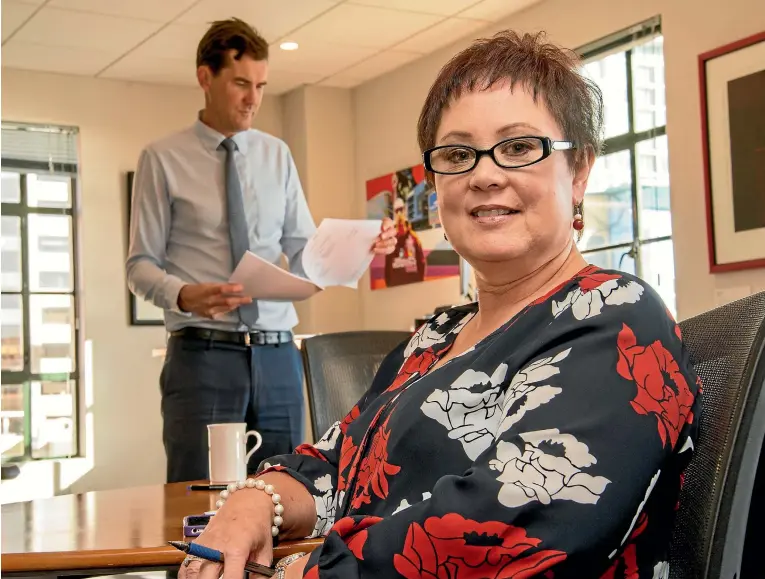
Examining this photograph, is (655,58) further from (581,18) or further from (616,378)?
(616,378)

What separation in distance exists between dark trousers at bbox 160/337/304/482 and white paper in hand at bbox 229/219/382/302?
18 centimetres

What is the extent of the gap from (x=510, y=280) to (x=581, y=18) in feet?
14.1

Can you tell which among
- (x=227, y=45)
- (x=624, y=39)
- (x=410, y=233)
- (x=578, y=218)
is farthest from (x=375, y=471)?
(x=410, y=233)

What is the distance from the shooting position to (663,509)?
102 centimetres

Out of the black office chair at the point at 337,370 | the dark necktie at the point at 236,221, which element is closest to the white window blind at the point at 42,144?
the dark necktie at the point at 236,221

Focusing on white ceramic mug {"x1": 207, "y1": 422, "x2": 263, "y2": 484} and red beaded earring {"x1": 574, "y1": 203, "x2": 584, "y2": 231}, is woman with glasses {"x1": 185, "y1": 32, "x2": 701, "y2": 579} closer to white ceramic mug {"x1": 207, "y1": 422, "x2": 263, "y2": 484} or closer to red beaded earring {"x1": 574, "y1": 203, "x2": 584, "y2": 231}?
red beaded earring {"x1": 574, "y1": 203, "x2": 584, "y2": 231}

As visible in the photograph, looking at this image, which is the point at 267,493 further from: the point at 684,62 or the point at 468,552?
the point at 684,62

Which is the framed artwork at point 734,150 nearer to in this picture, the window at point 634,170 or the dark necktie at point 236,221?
the window at point 634,170

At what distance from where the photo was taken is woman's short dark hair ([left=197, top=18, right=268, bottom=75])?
2.85m

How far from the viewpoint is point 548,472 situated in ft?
3.10

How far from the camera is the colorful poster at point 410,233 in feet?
20.4

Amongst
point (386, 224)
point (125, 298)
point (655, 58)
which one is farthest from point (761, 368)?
point (125, 298)

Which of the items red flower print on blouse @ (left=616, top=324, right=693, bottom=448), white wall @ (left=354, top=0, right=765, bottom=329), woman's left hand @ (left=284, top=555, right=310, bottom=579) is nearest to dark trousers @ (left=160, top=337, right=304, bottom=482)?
woman's left hand @ (left=284, top=555, right=310, bottom=579)

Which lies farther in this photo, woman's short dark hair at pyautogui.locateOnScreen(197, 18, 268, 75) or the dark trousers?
woman's short dark hair at pyautogui.locateOnScreen(197, 18, 268, 75)
